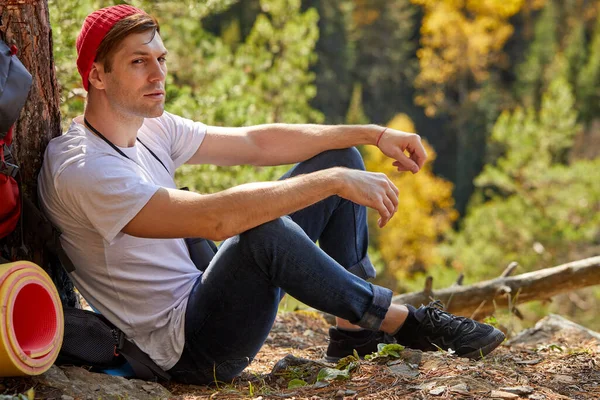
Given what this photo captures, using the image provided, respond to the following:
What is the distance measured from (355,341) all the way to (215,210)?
3.42 ft

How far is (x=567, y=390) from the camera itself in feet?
9.46

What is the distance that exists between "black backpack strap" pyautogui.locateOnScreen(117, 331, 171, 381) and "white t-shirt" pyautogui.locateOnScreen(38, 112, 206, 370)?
2cm

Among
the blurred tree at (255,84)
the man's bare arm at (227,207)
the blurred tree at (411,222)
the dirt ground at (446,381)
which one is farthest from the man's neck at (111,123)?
the blurred tree at (411,222)

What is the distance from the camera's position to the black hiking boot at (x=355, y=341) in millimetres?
3379

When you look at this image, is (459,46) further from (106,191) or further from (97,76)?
(106,191)

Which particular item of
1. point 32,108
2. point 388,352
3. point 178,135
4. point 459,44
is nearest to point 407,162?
point 388,352

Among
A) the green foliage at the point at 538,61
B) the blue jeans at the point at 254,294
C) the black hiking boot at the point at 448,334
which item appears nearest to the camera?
the blue jeans at the point at 254,294

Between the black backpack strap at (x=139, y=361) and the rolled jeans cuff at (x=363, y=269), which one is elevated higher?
the rolled jeans cuff at (x=363, y=269)

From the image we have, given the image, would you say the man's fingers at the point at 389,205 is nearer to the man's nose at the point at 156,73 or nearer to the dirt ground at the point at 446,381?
the dirt ground at the point at 446,381

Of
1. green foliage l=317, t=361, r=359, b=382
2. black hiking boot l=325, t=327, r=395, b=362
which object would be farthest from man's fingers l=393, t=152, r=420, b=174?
green foliage l=317, t=361, r=359, b=382

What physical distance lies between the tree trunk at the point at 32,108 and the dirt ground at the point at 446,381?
0.77 m

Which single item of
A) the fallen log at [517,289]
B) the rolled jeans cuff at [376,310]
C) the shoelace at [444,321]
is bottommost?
the fallen log at [517,289]

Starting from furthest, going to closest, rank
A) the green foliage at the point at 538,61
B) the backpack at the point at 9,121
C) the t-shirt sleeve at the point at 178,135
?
the green foliage at the point at 538,61, the t-shirt sleeve at the point at 178,135, the backpack at the point at 9,121

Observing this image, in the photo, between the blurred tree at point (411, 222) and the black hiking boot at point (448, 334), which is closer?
the black hiking boot at point (448, 334)
